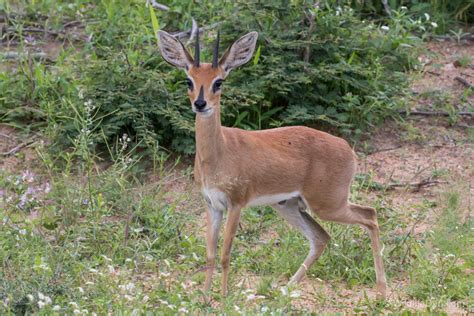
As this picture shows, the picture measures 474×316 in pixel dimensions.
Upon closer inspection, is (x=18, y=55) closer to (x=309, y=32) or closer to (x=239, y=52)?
(x=309, y=32)

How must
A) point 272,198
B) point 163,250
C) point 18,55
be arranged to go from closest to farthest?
point 272,198 → point 163,250 → point 18,55

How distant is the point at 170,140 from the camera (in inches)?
322

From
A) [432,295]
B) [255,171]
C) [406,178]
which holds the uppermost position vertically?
[255,171]

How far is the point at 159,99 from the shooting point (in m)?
8.08

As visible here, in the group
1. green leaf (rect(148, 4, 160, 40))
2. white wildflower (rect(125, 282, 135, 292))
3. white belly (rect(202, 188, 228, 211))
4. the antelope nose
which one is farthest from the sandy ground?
white wildflower (rect(125, 282, 135, 292))

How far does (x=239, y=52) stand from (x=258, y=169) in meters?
0.72

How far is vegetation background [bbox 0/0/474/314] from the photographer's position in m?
5.83

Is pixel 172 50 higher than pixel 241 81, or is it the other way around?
pixel 172 50

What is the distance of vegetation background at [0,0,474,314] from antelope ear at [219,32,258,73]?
909mm

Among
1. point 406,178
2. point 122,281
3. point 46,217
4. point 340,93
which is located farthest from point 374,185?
point 122,281

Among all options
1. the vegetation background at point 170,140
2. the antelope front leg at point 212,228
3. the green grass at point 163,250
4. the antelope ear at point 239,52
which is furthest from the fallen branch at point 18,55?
the antelope front leg at point 212,228

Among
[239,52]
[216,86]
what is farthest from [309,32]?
[216,86]

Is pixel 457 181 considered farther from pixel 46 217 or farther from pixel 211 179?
pixel 46 217

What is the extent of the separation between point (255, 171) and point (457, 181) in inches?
90.3
